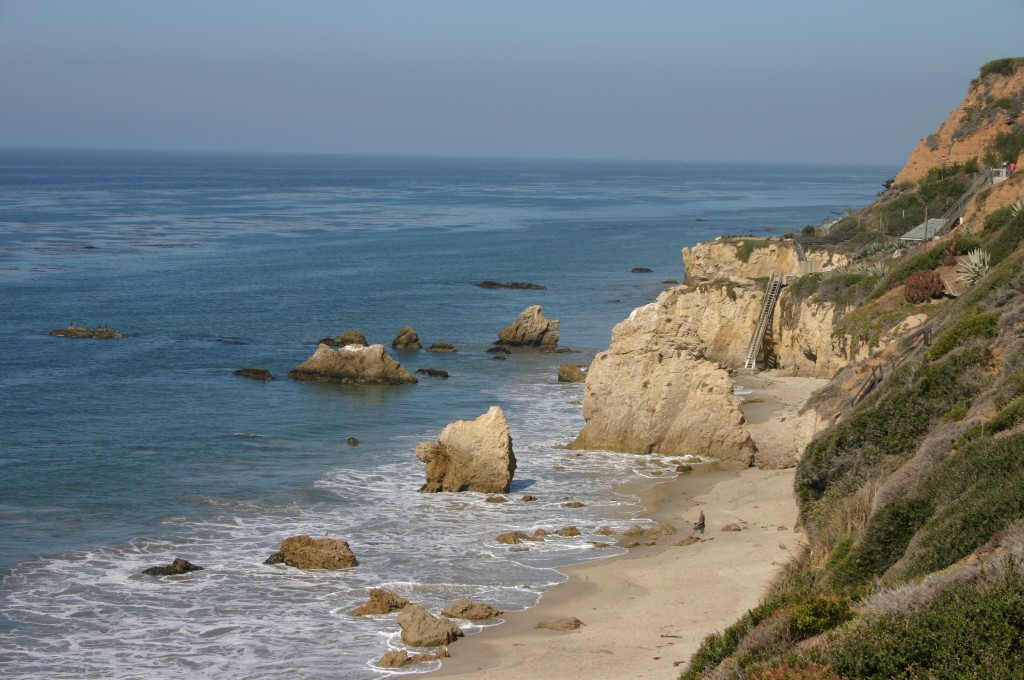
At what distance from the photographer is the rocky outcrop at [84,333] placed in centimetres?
5078

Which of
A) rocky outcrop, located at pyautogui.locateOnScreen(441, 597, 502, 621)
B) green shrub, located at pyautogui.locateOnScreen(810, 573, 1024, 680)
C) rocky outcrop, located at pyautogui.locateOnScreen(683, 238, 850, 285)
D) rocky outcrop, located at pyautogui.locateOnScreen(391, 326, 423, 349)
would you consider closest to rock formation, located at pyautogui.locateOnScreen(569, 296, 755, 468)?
rocky outcrop, located at pyautogui.locateOnScreen(441, 597, 502, 621)

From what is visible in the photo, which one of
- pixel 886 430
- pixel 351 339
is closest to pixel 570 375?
pixel 351 339

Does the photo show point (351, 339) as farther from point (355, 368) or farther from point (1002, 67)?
point (1002, 67)

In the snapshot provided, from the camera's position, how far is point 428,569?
876 inches

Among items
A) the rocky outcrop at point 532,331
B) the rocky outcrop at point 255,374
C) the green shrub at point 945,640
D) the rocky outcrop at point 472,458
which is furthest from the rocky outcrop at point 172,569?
the rocky outcrop at point 532,331

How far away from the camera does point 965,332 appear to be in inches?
745

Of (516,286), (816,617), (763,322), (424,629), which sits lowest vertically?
(424,629)

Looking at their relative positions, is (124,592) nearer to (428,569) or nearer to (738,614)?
(428,569)

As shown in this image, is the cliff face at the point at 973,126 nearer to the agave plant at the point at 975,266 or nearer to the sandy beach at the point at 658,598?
the agave plant at the point at 975,266

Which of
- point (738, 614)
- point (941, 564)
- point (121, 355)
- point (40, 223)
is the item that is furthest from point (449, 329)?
point (40, 223)

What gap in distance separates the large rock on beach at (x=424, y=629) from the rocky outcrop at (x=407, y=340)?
105 feet

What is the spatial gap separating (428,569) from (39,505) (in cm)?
1058

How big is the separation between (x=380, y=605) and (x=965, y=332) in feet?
Result: 36.1

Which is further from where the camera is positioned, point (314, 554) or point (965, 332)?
point (314, 554)
